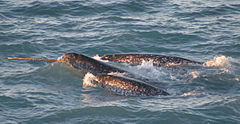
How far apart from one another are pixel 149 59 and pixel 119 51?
2485 mm

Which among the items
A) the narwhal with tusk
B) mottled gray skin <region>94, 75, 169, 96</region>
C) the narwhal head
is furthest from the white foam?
the narwhal head

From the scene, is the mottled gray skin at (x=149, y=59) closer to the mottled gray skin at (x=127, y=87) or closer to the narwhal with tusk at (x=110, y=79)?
the narwhal with tusk at (x=110, y=79)

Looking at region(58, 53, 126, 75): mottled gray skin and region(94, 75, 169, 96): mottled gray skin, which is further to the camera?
region(58, 53, 126, 75): mottled gray skin

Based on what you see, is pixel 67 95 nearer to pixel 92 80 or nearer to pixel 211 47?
pixel 92 80

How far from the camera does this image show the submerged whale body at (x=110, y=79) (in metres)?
10.9

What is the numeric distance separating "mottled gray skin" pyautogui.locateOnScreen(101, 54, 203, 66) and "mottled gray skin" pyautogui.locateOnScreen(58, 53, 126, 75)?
188 cm

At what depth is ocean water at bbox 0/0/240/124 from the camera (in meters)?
9.55

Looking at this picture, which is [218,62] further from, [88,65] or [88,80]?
[88,80]

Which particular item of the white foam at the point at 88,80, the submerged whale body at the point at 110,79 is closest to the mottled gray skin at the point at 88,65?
the submerged whale body at the point at 110,79

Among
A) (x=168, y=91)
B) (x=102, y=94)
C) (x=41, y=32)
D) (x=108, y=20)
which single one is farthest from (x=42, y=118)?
(x=108, y=20)

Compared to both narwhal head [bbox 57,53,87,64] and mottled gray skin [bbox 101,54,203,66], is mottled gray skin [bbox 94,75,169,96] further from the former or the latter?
mottled gray skin [bbox 101,54,203,66]

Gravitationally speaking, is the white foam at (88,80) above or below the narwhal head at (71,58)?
below

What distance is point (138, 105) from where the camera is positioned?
10016 mm

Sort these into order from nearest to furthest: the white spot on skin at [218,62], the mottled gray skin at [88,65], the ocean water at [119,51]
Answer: the ocean water at [119,51]
the mottled gray skin at [88,65]
the white spot on skin at [218,62]
